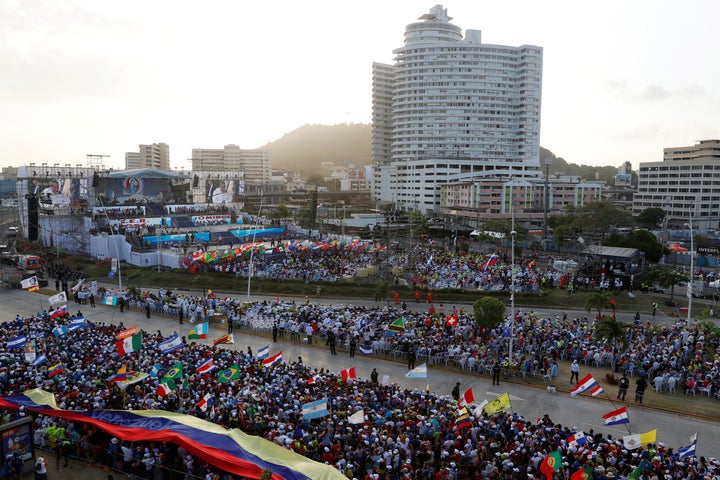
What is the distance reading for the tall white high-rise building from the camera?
403 ft

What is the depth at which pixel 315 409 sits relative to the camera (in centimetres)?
1653

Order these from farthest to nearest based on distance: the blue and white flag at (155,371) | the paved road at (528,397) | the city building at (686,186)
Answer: the city building at (686,186) < the blue and white flag at (155,371) < the paved road at (528,397)

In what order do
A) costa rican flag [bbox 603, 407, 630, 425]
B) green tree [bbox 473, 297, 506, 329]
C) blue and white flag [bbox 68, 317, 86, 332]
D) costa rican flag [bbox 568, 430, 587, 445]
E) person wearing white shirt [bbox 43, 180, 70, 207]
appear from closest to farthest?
1. costa rican flag [bbox 568, 430, 587, 445]
2. costa rican flag [bbox 603, 407, 630, 425]
3. blue and white flag [bbox 68, 317, 86, 332]
4. green tree [bbox 473, 297, 506, 329]
5. person wearing white shirt [bbox 43, 180, 70, 207]

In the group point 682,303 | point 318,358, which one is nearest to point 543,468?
point 318,358

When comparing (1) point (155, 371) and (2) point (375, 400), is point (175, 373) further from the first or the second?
(2) point (375, 400)

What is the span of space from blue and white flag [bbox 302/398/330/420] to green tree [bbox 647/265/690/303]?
101ft

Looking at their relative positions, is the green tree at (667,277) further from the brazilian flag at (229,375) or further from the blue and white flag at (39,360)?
the blue and white flag at (39,360)

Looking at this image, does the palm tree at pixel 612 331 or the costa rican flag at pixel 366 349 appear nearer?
the palm tree at pixel 612 331

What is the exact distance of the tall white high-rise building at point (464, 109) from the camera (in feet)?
403

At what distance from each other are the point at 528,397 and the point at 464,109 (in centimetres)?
11111

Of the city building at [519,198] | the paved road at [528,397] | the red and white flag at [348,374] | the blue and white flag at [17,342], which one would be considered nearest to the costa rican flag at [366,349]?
the paved road at [528,397]

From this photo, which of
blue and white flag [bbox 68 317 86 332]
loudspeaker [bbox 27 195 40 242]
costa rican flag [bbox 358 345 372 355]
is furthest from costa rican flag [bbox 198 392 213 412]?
loudspeaker [bbox 27 195 40 242]

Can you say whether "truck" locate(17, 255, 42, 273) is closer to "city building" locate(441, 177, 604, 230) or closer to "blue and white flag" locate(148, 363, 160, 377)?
"blue and white flag" locate(148, 363, 160, 377)

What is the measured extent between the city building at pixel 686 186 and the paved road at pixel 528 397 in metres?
81.7
